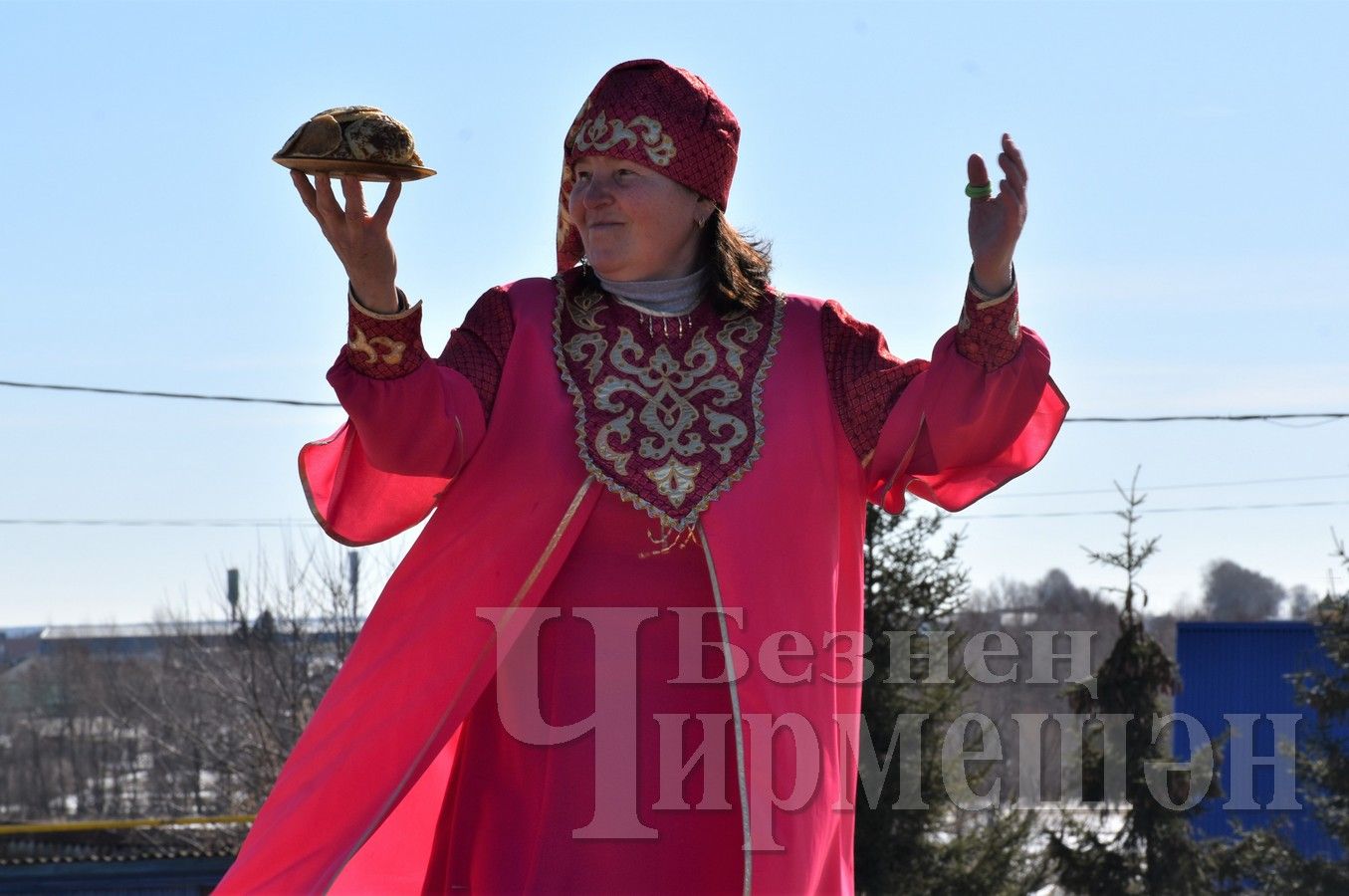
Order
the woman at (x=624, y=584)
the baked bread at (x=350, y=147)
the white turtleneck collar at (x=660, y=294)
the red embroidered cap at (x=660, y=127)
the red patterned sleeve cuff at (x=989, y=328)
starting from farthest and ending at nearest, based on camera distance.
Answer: the white turtleneck collar at (x=660, y=294)
the red embroidered cap at (x=660, y=127)
the woman at (x=624, y=584)
the red patterned sleeve cuff at (x=989, y=328)
the baked bread at (x=350, y=147)

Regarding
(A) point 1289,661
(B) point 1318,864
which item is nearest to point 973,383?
(B) point 1318,864

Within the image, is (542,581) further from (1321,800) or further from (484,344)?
(1321,800)

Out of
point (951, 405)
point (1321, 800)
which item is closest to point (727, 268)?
point (951, 405)

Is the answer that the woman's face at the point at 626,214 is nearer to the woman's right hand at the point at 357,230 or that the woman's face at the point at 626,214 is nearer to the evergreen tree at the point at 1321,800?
the woman's right hand at the point at 357,230

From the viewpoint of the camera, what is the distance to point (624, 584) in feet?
10.7

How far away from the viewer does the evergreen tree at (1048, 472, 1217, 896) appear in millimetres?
14773

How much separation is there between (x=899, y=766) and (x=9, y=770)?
42119 mm

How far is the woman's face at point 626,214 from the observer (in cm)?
329

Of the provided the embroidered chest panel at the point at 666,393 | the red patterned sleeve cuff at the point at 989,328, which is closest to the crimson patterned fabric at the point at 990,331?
the red patterned sleeve cuff at the point at 989,328

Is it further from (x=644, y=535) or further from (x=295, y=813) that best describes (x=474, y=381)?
(x=295, y=813)

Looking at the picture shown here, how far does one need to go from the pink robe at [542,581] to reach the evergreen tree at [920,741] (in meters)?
9.75

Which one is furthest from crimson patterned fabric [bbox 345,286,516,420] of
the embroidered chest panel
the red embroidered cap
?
the red embroidered cap

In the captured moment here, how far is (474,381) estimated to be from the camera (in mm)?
3279

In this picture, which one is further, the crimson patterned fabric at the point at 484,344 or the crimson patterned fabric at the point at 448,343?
the crimson patterned fabric at the point at 484,344
